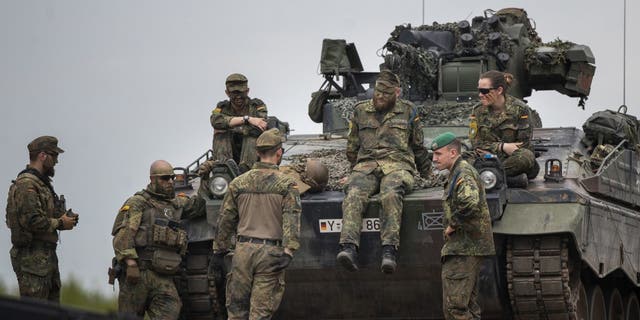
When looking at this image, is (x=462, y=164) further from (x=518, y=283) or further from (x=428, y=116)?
(x=428, y=116)

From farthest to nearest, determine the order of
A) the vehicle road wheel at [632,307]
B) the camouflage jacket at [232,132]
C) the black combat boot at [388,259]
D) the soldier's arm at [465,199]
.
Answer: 1. the vehicle road wheel at [632,307]
2. the camouflage jacket at [232,132]
3. the black combat boot at [388,259]
4. the soldier's arm at [465,199]

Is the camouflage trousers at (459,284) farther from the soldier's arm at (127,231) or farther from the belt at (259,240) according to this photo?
the soldier's arm at (127,231)

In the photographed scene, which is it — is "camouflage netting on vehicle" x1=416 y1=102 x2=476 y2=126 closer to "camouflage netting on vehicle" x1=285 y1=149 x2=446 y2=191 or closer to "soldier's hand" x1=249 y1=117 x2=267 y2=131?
"camouflage netting on vehicle" x1=285 y1=149 x2=446 y2=191

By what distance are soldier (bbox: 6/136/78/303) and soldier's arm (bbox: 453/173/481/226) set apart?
3858 millimetres

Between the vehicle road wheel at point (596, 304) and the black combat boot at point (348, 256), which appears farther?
the vehicle road wheel at point (596, 304)

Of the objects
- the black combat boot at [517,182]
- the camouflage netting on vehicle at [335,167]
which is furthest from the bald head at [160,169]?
the black combat boot at [517,182]

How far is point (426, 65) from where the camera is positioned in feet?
54.1

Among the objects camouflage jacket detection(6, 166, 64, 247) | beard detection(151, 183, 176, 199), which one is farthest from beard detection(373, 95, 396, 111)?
camouflage jacket detection(6, 166, 64, 247)

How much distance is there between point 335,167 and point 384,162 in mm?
1245

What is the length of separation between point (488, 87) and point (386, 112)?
103 cm

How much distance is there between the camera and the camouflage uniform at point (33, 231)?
13391 millimetres

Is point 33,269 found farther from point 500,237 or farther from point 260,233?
point 500,237

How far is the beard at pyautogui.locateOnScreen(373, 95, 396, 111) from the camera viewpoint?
1359cm

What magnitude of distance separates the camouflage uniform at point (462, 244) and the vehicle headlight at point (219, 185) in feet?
8.26
